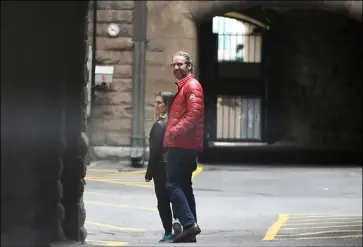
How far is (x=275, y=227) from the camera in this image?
5066mm

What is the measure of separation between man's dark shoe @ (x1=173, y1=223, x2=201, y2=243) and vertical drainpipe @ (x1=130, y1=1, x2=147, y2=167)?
1.52ft

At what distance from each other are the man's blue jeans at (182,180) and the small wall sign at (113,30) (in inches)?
40.4

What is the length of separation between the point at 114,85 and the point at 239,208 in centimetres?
204

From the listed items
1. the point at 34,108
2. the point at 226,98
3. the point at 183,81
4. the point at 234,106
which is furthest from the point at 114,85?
the point at 226,98

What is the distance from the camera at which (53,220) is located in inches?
132

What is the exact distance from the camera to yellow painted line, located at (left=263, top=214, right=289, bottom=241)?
4.72 m

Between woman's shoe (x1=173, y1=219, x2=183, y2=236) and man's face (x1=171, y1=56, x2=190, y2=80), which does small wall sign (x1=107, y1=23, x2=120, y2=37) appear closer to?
man's face (x1=171, y1=56, x2=190, y2=80)

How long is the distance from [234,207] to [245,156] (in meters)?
2.50

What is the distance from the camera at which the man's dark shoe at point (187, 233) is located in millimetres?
3223

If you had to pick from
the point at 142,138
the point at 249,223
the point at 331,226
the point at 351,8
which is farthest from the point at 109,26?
the point at 351,8

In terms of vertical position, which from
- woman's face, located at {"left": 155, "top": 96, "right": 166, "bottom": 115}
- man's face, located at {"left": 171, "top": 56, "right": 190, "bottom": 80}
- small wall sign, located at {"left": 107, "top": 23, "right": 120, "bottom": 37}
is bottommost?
woman's face, located at {"left": 155, "top": 96, "right": 166, "bottom": 115}

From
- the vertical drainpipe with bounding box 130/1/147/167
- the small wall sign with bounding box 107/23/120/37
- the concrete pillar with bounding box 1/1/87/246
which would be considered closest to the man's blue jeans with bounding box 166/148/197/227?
the vertical drainpipe with bounding box 130/1/147/167

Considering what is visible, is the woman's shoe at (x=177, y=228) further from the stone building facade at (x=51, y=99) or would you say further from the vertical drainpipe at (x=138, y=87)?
the stone building facade at (x=51, y=99)

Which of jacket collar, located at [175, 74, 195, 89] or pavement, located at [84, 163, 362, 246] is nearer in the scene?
jacket collar, located at [175, 74, 195, 89]
